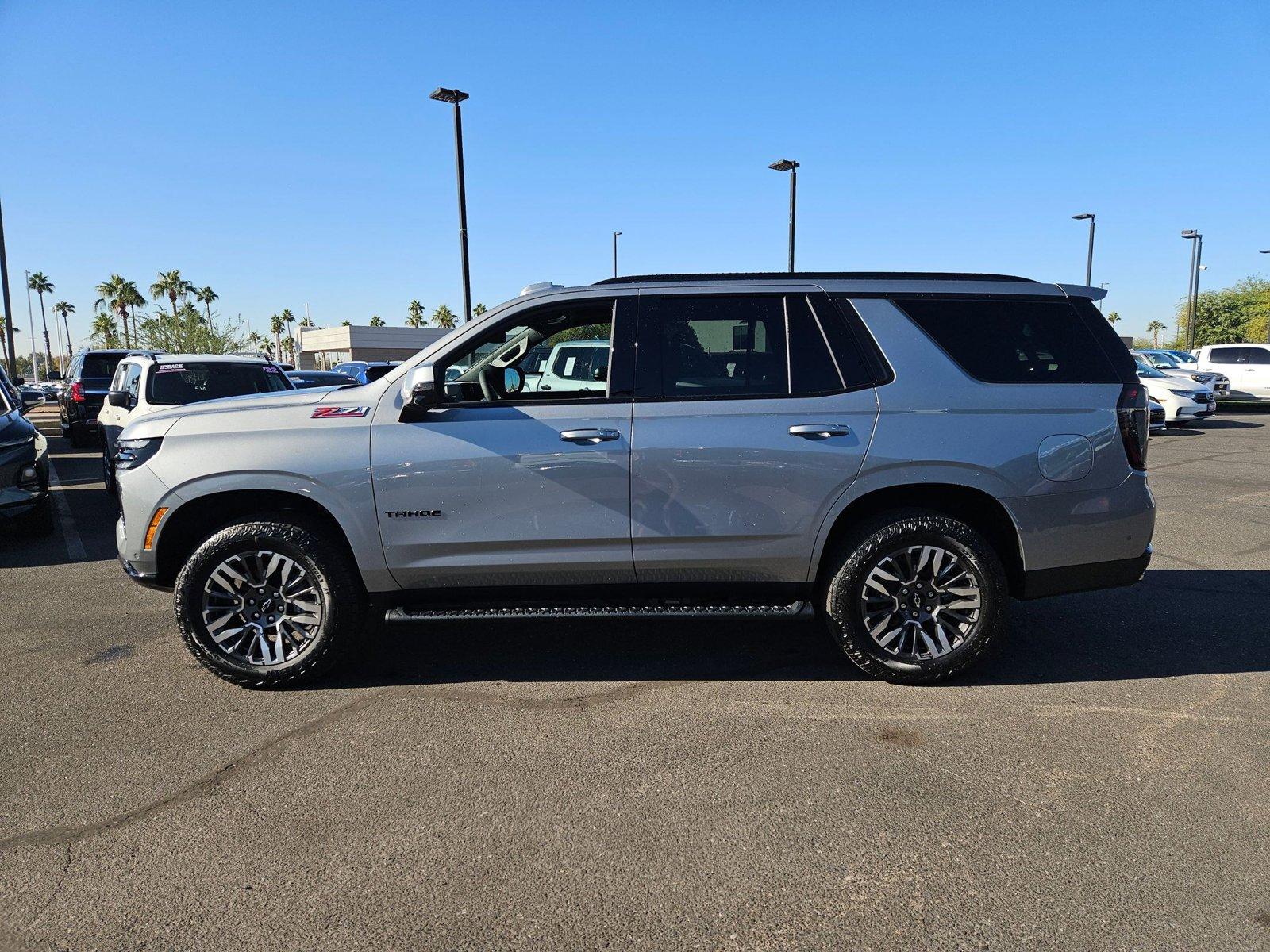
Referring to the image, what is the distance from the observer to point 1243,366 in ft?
82.4

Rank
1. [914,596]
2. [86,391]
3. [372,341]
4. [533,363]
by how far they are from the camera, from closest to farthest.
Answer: [914,596] < [533,363] < [86,391] < [372,341]

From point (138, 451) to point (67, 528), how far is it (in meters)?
5.32

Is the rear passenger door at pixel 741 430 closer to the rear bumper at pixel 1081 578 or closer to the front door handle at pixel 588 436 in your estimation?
the front door handle at pixel 588 436

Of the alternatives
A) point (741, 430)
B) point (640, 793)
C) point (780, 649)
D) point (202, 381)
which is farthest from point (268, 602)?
point (202, 381)

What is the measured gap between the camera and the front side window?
4309 millimetres

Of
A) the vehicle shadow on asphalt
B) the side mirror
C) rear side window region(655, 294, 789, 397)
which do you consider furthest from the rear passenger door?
the side mirror

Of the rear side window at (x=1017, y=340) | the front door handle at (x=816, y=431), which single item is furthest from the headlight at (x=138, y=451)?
the rear side window at (x=1017, y=340)

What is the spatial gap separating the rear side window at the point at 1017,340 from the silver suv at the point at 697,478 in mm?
12

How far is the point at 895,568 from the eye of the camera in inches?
168

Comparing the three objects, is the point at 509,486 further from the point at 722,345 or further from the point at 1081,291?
the point at 1081,291

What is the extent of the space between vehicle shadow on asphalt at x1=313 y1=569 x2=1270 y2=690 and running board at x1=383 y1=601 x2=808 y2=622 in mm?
389

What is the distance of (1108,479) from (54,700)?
5.16 metres

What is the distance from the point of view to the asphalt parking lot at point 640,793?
8.38ft

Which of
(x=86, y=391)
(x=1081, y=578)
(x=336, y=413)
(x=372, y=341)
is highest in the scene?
(x=372, y=341)
